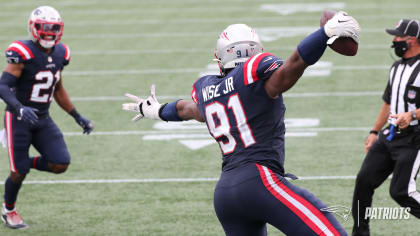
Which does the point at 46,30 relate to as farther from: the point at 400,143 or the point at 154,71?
the point at 154,71

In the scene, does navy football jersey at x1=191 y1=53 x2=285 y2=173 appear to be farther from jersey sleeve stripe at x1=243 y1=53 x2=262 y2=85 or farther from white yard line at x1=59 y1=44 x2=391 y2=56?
white yard line at x1=59 y1=44 x2=391 y2=56

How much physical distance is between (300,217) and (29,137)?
3.00 meters

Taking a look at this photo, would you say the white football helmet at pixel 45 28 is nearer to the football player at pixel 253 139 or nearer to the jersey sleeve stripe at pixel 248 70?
the football player at pixel 253 139

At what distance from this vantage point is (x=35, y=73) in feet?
20.0

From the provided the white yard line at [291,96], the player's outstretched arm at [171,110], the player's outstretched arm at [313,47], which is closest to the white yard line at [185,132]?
the white yard line at [291,96]

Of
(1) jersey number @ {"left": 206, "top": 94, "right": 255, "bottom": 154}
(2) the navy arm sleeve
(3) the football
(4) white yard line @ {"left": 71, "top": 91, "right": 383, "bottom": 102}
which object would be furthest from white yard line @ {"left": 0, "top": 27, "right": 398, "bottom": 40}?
(3) the football

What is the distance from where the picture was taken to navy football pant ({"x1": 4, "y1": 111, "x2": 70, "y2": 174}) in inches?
241

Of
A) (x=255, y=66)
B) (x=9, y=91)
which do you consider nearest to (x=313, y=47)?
(x=255, y=66)

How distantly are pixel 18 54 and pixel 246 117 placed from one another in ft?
8.72

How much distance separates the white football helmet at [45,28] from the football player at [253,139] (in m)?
2.26

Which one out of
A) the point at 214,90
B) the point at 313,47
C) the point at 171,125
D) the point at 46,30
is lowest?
the point at 171,125

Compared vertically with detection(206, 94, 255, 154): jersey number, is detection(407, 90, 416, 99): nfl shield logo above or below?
below

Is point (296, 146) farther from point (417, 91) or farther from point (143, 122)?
point (417, 91)

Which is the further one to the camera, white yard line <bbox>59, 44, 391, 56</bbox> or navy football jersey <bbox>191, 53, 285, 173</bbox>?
white yard line <bbox>59, 44, 391, 56</bbox>
